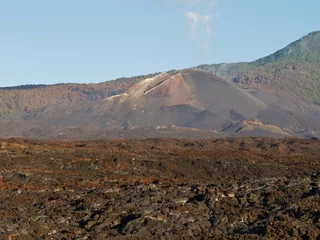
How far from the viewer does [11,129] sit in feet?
612

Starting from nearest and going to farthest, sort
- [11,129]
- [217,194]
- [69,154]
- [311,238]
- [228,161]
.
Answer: [311,238], [217,194], [228,161], [69,154], [11,129]

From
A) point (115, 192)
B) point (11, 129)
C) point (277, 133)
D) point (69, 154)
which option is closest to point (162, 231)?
point (115, 192)

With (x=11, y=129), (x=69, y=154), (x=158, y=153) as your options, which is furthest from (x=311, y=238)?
(x=11, y=129)

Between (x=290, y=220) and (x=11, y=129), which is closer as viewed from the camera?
(x=290, y=220)

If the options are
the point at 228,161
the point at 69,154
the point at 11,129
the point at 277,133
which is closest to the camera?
the point at 228,161

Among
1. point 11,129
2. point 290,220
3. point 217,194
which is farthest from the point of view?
point 11,129

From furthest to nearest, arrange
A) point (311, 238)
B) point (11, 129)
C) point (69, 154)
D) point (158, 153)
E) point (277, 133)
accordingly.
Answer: point (11, 129)
point (277, 133)
point (158, 153)
point (69, 154)
point (311, 238)

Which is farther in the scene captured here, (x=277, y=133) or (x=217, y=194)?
(x=277, y=133)

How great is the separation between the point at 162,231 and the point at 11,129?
166 m

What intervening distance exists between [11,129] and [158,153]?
126m

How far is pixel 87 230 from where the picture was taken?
86.5ft

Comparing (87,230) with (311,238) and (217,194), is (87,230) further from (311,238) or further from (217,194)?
(311,238)

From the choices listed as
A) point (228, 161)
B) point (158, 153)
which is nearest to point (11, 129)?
point (158, 153)

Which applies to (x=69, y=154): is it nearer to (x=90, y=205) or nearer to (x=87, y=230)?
(x=90, y=205)
